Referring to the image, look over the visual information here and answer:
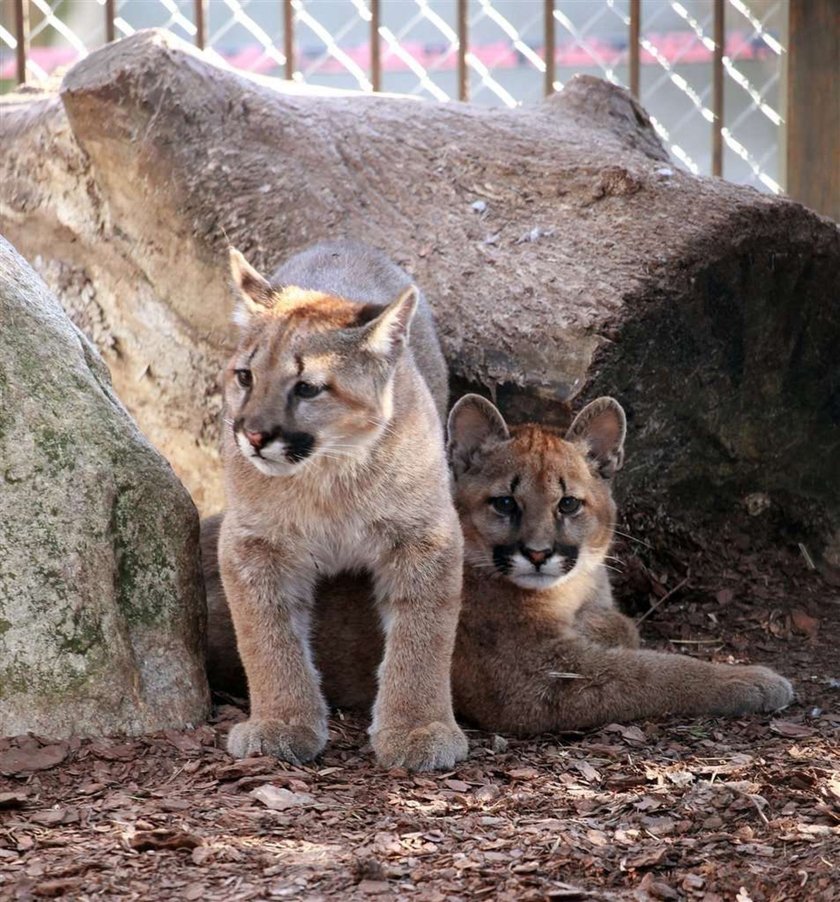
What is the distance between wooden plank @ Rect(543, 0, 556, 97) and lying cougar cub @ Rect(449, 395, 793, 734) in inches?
162

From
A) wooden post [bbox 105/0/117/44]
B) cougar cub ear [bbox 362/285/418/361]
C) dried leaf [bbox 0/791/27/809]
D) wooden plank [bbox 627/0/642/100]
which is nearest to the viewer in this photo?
dried leaf [bbox 0/791/27/809]

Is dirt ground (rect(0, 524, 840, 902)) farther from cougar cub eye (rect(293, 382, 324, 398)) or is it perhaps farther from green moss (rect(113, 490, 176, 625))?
cougar cub eye (rect(293, 382, 324, 398))

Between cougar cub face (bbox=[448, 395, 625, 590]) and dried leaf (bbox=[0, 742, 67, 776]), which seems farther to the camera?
Result: cougar cub face (bbox=[448, 395, 625, 590])

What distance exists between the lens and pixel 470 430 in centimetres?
625

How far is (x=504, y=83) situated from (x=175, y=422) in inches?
149

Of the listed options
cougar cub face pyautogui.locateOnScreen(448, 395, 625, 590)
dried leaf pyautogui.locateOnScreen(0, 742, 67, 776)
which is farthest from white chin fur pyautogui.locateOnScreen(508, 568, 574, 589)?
dried leaf pyautogui.locateOnScreen(0, 742, 67, 776)

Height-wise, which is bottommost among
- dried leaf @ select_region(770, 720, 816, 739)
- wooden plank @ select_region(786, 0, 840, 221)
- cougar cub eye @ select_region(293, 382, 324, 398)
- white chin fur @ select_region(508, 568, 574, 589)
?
dried leaf @ select_region(770, 720, 816, 739)

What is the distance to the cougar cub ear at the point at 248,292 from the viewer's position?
546cm

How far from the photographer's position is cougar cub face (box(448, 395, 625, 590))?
5.92 metres

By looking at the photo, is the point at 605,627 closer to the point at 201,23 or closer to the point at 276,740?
the point at 276,740

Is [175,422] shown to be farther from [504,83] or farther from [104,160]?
[504,83]

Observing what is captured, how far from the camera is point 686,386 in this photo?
7.02m

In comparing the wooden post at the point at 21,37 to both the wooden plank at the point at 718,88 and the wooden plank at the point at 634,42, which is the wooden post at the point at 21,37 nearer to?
the wooden plank at the point at 634,42

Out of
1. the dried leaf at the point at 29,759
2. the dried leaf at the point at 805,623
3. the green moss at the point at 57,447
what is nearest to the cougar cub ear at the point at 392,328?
the green moss at the point at 57,447
